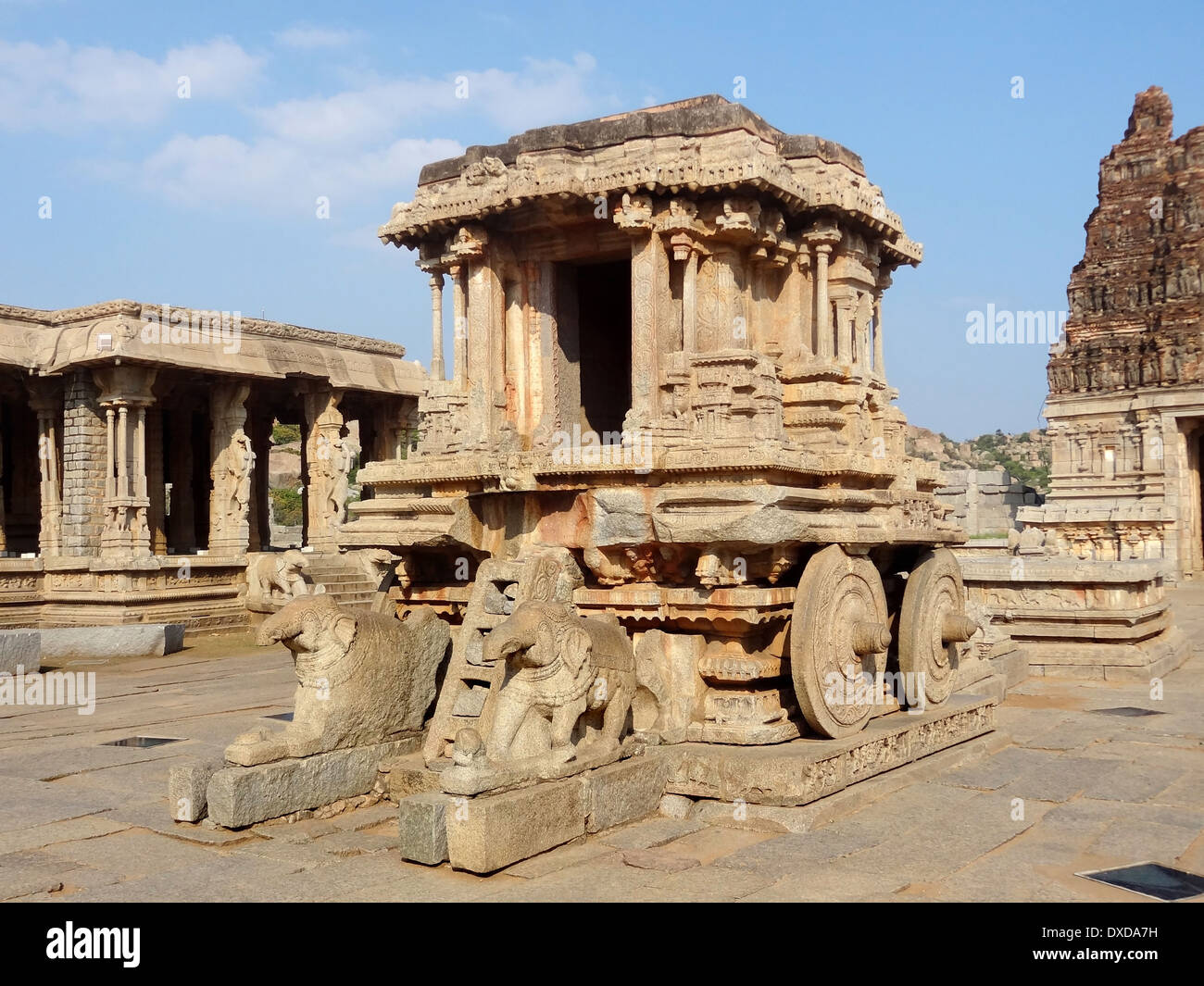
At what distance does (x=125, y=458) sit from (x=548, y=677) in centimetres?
1461

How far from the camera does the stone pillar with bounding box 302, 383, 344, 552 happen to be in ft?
71.3

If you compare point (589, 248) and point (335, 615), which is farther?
point (589, 248)

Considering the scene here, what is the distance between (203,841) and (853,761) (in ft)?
11.8

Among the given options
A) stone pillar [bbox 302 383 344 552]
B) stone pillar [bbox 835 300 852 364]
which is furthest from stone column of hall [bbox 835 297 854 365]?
stone pillar [bbox 302 383 344 552]

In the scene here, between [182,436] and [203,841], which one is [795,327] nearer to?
[203,841]

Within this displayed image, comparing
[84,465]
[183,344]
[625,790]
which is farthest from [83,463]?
[625,790]

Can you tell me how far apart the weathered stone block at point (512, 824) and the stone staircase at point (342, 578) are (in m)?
13.9

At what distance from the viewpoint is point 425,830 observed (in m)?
5.21

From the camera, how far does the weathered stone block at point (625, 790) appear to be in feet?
18.7

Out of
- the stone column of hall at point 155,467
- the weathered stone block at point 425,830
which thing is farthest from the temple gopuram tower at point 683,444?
the stone column of hall at point 155,467

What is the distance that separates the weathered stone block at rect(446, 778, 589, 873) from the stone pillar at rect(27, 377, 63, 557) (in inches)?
670

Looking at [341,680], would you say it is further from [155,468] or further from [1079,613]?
[155,468]

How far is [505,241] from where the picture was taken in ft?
26.8

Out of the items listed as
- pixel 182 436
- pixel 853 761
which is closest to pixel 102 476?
pixel 182 436
